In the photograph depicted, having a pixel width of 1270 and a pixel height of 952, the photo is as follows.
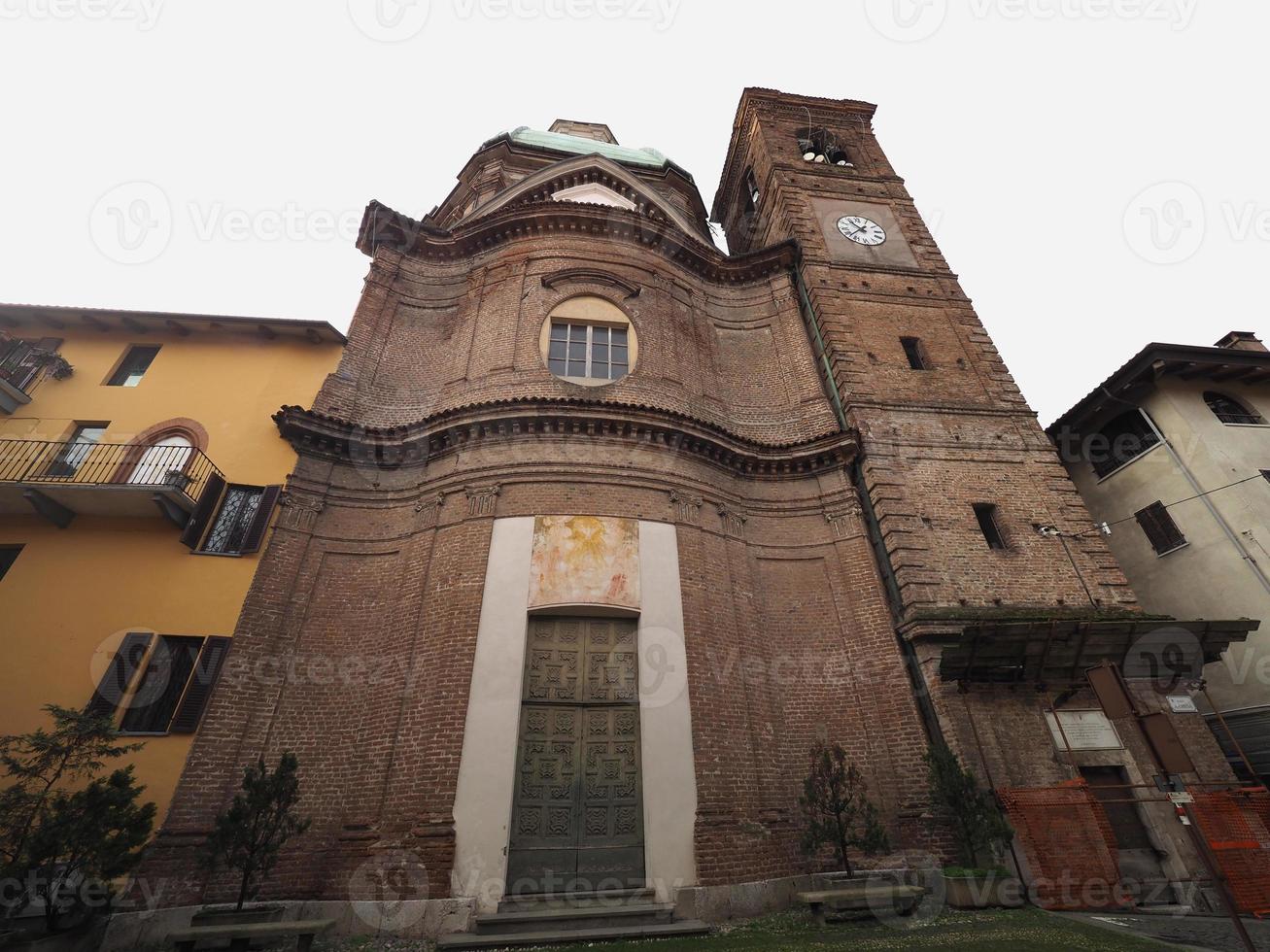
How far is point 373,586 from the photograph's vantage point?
36.0 ft

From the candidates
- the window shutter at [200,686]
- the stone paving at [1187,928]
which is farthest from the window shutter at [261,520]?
the stone paving at [1187,928]

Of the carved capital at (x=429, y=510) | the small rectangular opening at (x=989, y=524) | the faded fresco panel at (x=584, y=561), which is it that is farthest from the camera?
the small rectangular opening at (x=989, y=524)

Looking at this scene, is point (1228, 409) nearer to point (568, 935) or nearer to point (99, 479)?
point (568, 935)

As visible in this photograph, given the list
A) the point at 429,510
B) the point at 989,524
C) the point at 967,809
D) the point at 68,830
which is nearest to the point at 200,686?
the point at 68,830

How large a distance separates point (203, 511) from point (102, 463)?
2570 mm

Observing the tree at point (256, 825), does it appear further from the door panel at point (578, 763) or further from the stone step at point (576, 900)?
the door panel at point (578, 763)

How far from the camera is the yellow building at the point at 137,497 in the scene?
29.3 feet

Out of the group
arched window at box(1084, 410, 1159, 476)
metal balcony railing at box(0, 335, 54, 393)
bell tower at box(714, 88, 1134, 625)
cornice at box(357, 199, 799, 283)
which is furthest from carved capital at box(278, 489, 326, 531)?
arched window at box(1084, 410, 1159, 476)

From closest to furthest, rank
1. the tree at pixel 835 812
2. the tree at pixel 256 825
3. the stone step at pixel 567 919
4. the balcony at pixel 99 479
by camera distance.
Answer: the tree at pixel 256 825, the stone step at pixel 567 919, the tree at pixel 835 812, the balcony at pixel 99 479

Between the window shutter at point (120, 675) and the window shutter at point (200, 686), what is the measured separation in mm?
855

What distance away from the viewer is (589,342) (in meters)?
14.5

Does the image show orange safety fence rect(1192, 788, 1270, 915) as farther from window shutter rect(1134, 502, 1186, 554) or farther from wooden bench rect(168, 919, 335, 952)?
wooden bench rect(168, 919, 335, 952)

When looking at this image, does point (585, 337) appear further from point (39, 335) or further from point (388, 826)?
point (39, 335)

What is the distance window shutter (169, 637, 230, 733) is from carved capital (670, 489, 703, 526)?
7889 mm
